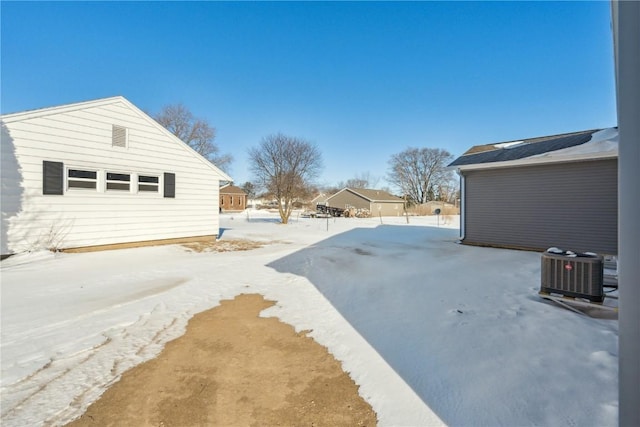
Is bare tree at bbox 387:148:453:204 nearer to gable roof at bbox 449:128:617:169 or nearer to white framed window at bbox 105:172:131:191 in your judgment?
gable roof at bbox 449:128:617:169

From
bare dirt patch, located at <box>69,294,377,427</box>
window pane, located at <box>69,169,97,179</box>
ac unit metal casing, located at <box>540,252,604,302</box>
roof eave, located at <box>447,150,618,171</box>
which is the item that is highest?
roof eave, located at <box>447,150,618,171</box>

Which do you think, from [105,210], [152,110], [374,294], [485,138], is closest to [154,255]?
[105,210]

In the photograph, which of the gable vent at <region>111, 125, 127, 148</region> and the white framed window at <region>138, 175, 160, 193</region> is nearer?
the gable vent at <region>111, 125, 127, 148</region>

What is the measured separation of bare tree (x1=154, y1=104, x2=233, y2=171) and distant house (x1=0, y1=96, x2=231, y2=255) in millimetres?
20805

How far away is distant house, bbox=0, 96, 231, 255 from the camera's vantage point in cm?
739

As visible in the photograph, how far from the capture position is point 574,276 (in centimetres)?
403

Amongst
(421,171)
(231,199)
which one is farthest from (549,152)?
(421,171)

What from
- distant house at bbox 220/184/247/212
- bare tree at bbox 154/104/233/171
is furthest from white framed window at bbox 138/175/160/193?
distant house at bbox 220/184/247/212

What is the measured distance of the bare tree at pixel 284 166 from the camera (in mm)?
23138

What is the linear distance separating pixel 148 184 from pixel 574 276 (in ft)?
37.3

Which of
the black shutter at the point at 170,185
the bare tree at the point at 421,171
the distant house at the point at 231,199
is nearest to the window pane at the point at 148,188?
the black shutter at the point at 170,185

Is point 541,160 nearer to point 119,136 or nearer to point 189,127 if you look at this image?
point 119,136

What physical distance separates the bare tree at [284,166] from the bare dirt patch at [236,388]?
19765 millimetres

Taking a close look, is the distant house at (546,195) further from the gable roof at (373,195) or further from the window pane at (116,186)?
the gable roof at (373,195)
